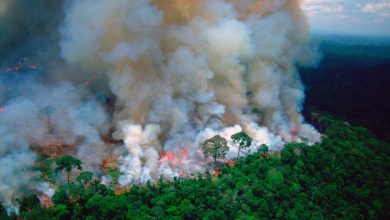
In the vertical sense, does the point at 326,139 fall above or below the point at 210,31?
below

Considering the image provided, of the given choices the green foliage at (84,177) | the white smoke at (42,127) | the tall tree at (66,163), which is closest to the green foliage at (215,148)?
the white smoke at (42,127)

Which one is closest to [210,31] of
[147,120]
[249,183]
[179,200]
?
[147,120]

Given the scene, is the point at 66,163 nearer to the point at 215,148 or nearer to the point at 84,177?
the point at 84,177

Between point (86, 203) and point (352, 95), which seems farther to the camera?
point (352, 95)

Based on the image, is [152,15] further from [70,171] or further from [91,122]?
[70,171]

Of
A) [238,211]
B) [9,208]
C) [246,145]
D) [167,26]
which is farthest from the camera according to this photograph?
[167,26]

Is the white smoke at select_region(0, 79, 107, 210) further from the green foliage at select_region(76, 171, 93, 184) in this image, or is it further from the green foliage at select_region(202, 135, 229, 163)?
the green foliage at select_region(202, 135, 229, 163)
